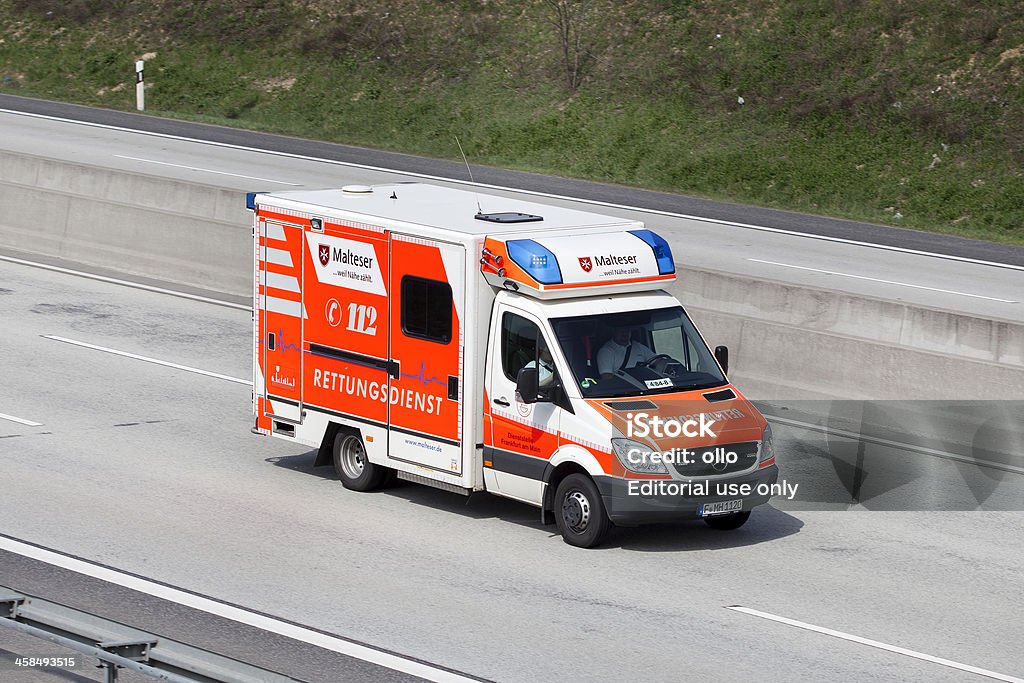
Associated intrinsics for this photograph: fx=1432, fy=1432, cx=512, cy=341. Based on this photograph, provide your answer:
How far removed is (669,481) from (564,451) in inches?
36.6

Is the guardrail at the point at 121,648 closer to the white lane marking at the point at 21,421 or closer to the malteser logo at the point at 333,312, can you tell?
the malteser logo at the point at 333,312

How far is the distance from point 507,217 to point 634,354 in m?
Result: 1.82

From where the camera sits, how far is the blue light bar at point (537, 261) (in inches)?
470

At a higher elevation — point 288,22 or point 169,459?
point 288,22

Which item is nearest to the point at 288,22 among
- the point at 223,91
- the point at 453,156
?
the point at 223,91

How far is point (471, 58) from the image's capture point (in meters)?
43.3

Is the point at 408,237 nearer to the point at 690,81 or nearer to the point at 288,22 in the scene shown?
the point at 690,81

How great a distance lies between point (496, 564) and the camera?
37.4ft

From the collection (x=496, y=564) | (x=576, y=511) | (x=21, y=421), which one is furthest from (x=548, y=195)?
(x=496, y=564)

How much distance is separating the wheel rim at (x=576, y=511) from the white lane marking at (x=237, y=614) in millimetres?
2805

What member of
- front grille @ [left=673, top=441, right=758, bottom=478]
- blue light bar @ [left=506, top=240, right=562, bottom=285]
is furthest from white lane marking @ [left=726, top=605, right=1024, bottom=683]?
blue light bar @ [left=506, top=240, right=562, bottom=285]

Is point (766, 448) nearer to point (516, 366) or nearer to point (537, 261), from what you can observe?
point (516, 366)

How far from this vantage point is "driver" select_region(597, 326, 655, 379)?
39.6 ft

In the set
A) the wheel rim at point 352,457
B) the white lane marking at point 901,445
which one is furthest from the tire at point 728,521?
the white lane marking at point 901,445
